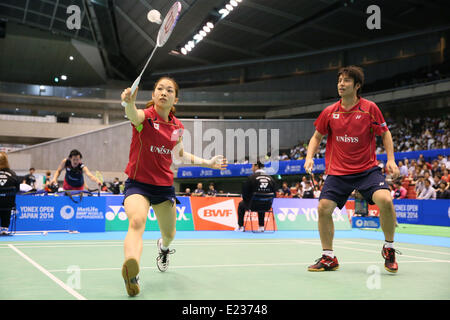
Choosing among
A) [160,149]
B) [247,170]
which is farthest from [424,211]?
[247,170]

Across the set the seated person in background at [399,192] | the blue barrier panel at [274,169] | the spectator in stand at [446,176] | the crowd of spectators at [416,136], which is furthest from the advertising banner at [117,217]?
the crowd of spectators at [416,136]

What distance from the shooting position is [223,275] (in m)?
4.71

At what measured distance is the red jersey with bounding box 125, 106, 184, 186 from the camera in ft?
13.8

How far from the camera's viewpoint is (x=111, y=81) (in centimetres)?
4584

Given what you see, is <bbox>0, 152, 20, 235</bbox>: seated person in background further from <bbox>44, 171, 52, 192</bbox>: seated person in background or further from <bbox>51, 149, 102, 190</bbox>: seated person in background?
<bbox>44, 171, 52, 192</bbox>: seated person in background

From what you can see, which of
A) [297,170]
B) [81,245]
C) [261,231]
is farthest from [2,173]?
[297,170]

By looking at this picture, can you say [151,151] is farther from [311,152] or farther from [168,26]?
[311,152]

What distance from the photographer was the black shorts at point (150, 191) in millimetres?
4152

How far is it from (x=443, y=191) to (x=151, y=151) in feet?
43.8

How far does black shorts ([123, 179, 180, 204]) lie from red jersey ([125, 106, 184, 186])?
4 cm

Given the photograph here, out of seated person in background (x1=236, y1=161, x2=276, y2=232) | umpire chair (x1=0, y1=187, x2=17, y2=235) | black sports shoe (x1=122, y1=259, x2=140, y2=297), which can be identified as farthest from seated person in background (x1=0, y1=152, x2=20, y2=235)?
black sports shoe (x1=122, y1=259, x2=140, y2=297)

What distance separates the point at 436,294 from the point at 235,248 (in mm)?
4585
